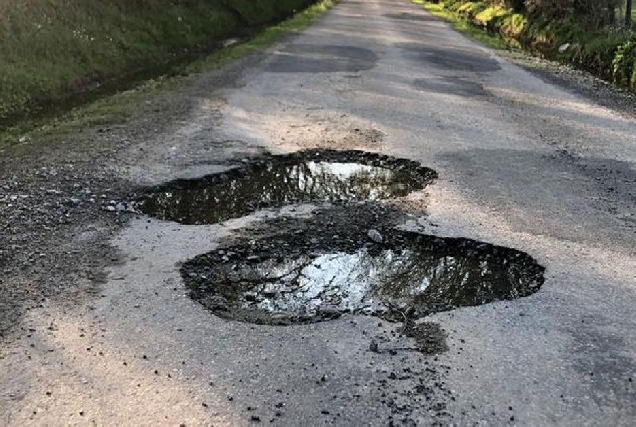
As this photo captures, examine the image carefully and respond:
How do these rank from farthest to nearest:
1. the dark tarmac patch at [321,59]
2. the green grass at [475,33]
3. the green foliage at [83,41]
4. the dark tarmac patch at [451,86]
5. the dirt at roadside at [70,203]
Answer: the green grass at [475,33] < the dark tarmac patch at [321,59] < the green foliage at [83,41] < the dark tarmac patch at [451,86] < the dirt at roadside at [70,203]

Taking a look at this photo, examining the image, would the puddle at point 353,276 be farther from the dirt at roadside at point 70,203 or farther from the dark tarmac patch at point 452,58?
the dark tarmac patch at point 452,58

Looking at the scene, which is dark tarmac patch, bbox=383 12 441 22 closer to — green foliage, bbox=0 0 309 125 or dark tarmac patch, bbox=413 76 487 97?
green foliage, bbox=0 0 309 125

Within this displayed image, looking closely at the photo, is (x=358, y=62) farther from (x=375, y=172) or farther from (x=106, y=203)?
(x=106, y=203)

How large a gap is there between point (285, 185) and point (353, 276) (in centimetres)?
225

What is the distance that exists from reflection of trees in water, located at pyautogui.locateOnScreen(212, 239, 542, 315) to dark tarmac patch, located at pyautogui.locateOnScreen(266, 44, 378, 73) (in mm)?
9770

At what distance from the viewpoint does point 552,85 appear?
13102mm

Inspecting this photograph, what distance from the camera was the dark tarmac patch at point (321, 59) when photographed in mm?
14812

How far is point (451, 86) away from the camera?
12.8 meters

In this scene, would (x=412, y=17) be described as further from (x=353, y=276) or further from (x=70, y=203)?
(x=353, y=276)

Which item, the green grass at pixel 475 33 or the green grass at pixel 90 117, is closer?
the green grass at pixel 90 117

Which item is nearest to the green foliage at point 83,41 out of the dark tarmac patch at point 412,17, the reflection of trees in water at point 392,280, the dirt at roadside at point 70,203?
the dirt at roadside at point 70,203

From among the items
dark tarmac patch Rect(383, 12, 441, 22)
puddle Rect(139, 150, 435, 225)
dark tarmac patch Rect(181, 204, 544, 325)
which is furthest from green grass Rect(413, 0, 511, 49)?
dark tarmac patch Rect(181, 204, 544, 325)

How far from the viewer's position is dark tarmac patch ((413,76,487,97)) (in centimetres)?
1220

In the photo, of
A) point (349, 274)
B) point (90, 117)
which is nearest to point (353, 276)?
point (349, 274)
